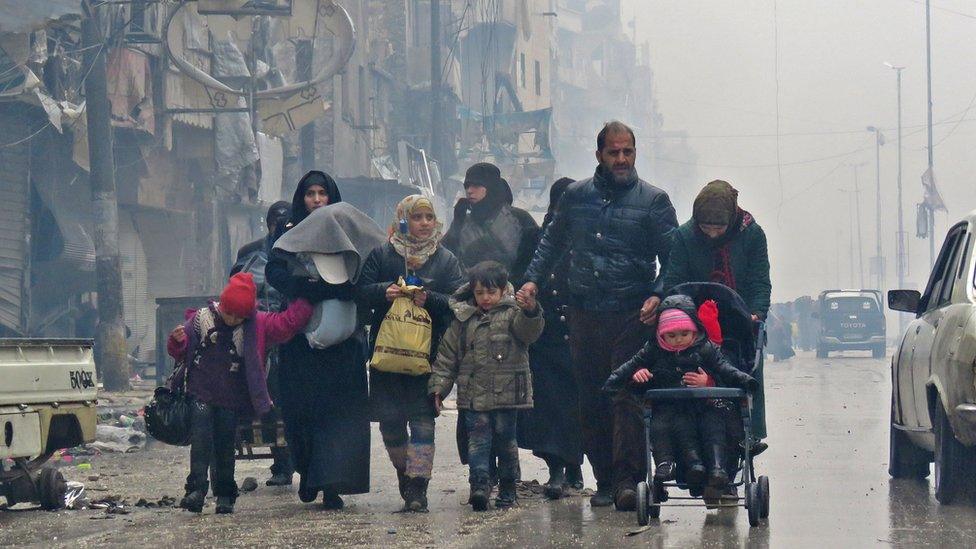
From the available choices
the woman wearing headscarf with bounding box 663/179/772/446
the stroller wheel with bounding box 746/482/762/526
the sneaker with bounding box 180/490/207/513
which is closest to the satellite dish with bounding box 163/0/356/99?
the sneaker with bounding box 180/490/207/513

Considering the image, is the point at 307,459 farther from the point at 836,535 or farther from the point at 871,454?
the point at 871,454

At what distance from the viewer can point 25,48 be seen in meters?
19.8

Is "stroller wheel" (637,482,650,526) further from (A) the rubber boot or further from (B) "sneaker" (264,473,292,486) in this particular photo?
(B) "sneaker" (264,473,292,486)

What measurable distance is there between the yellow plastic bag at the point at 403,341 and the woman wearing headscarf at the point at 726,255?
4.28 ft

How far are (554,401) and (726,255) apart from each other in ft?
5.08

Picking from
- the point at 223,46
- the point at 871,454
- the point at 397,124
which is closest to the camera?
the point at 871,454

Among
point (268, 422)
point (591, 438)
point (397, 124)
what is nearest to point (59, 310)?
point (268, 422)

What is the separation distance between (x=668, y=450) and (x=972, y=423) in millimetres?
1585

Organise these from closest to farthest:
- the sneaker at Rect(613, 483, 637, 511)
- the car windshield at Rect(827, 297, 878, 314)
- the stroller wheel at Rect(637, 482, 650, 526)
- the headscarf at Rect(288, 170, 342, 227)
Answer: the stroller wheel at Rect(637, 482, 650, 526) < the sneaker at Rect(613, 483, 637, 511) < the headscarf at Rect(288, 170, 342, 227) < the car windshield at Rect(827, 297, 878, 314)

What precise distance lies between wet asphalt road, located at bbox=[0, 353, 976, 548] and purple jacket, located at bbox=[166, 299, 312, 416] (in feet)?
2.09

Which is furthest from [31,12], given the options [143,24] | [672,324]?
[672,324]

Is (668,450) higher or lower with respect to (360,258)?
lower

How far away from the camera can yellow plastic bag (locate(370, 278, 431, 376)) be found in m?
8.37

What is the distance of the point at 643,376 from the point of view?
741cm
